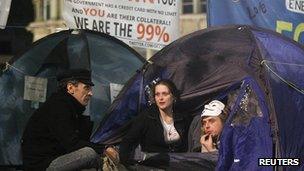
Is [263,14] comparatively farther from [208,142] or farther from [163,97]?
[208,142]

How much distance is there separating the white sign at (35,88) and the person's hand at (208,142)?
3.02 meters

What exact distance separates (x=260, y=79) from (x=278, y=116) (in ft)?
1.43

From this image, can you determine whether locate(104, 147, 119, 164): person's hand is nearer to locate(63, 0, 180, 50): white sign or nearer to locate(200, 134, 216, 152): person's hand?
locate(200, 134, 216, 152): person's hand

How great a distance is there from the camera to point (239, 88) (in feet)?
22.8

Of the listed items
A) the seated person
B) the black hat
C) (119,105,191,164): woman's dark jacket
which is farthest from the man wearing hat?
the seated person

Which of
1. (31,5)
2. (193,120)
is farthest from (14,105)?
(31,5)

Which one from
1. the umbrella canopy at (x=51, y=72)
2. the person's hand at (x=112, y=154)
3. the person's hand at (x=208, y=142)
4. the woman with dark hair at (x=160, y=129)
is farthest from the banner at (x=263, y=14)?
the person's hand at (x=112, y=154)

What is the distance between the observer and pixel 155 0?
9398 mm

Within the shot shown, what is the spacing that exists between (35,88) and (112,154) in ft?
9.93

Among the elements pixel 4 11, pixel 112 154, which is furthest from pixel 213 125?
pixel 4 11

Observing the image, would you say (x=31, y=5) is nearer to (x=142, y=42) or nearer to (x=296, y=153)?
(x=142, y=42)

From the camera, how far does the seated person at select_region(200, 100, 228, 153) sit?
259 inches

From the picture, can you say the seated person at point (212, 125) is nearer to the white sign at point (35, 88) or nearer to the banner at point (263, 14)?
the banner at point (263, 14)

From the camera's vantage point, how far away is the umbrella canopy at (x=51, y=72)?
895cm
